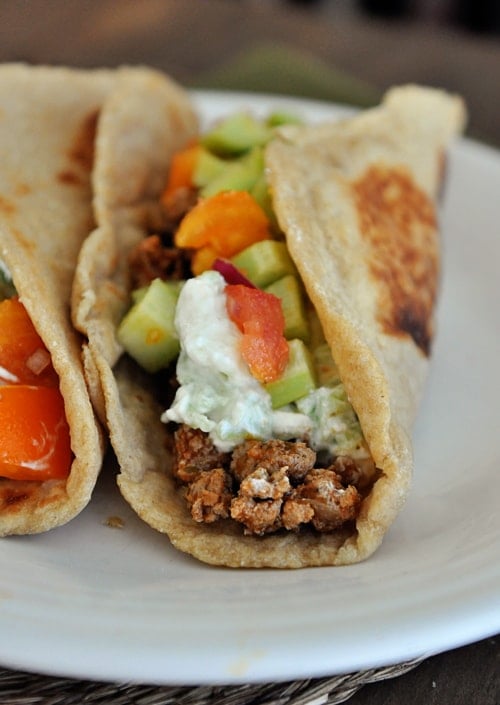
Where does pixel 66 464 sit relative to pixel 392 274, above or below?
below

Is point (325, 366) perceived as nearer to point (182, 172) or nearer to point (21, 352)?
point (21, 352)

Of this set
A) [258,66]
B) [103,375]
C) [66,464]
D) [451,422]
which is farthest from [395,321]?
[258,66]

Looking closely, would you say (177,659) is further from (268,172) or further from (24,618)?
(268,172)

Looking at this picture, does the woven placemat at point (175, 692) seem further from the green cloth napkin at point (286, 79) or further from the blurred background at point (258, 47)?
the blurred background at point (258, 47)

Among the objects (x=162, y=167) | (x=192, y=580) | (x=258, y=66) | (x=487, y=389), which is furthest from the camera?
(x=258, y=66)

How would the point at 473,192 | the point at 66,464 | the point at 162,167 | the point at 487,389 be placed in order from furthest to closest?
1. the point at 473,192
2. the point at 162,167
3. the point at 487,389
4. the point at 66,464

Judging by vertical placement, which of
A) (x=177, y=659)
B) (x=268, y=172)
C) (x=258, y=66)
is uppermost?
(x=268, y=172)

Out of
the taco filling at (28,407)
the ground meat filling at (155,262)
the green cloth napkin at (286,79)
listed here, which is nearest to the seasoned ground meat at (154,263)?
the ground meat filling at (155,262)

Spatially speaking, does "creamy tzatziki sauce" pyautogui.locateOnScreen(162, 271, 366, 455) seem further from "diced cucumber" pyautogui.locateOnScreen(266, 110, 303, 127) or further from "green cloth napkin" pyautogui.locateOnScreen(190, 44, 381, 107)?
"green cloth napkin" pyautogui.locateOnScreen(190, 44, 381, 107)
